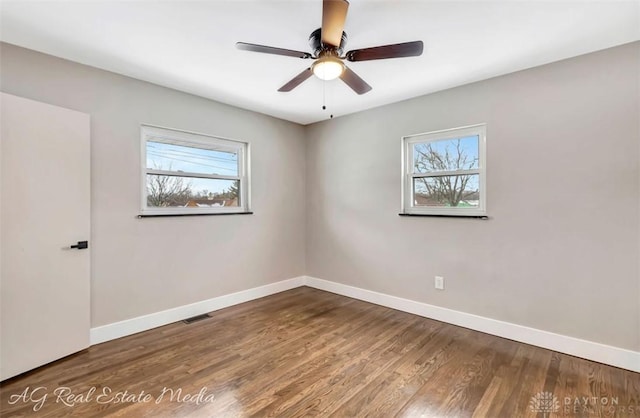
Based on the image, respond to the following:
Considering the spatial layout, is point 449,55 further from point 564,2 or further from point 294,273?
point 294,273

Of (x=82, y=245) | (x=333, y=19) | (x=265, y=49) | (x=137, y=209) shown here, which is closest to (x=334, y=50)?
(x=333, y=19)

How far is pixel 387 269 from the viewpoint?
143 inches

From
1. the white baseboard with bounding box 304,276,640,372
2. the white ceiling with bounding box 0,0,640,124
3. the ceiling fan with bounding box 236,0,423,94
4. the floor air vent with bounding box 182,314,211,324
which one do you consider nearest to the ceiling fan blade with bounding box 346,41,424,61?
the ceiling fan with bounding box 236,0,423,94

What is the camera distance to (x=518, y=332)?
270 centimetres

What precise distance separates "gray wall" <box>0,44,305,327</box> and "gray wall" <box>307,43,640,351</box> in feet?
4.94

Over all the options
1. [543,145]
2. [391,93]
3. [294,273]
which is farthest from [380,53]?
[294,273]

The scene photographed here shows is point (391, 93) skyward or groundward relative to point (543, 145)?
skyward

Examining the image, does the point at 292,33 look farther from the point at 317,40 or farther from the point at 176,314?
the point at 176,314

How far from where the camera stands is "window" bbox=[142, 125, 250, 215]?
3.09 m

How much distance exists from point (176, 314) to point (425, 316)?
2.72m

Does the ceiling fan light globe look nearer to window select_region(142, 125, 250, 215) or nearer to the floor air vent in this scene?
window select_region(142, 125, 250, 215)

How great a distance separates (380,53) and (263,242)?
287 cm

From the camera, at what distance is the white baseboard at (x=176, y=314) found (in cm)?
270

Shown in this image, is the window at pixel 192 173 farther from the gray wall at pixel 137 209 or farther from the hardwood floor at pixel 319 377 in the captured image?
the hardwood floor at pixel 319 377
